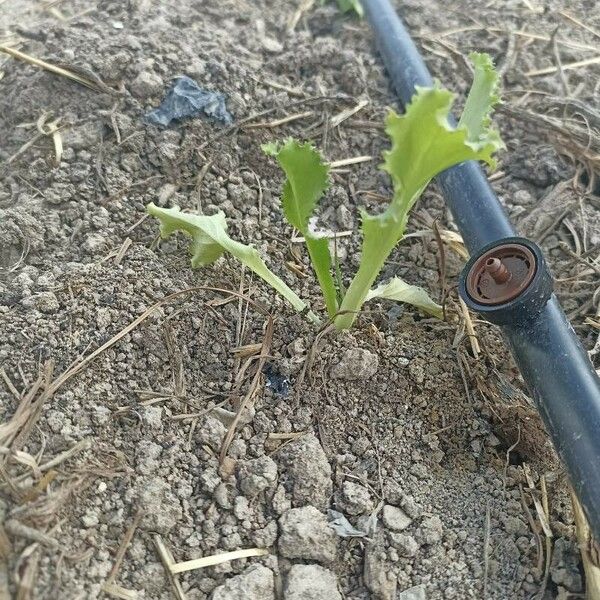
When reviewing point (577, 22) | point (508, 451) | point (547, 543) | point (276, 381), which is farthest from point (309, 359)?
point (577, 22)

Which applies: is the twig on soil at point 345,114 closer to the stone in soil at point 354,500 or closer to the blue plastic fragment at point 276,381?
the blue plastic fragment at point 276,381

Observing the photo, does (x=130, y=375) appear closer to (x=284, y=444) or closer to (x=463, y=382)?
(x=284, y=444)

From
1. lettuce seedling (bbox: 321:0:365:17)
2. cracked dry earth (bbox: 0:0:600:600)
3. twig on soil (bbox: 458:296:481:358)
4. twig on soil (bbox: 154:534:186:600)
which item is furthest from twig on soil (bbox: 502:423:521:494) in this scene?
lettuce seedling (bbox: 321:0:365:17)

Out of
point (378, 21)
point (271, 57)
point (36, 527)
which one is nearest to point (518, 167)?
point (378, 21)

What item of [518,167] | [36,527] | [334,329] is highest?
[518,167]

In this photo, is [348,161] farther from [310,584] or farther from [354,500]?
[310,584]

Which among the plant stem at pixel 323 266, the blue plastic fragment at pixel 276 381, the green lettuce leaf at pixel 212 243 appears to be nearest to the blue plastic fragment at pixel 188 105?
the green lettuce leaf at pixel 212 243

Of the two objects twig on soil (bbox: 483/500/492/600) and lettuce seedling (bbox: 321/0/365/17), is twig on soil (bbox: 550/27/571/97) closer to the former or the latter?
lettuce seedling (bbox: 321/0/365/17)
